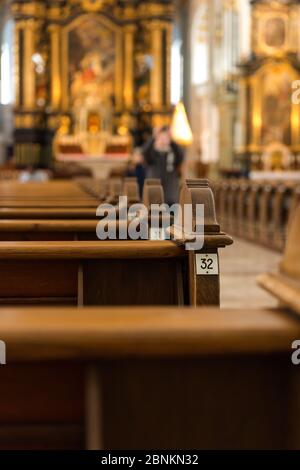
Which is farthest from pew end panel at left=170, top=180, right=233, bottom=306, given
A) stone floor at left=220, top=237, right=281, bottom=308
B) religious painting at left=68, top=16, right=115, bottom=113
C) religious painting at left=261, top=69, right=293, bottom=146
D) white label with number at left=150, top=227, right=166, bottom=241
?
religious painting at left=68, top=16, right=115, bottom=113

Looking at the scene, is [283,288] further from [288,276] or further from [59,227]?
[59,227]

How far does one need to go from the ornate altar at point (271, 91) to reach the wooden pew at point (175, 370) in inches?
763

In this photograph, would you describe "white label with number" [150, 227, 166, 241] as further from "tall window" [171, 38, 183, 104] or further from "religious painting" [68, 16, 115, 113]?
"tall window" [171, 38, 183, 104]

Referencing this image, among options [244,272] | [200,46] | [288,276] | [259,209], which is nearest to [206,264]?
[288,276]

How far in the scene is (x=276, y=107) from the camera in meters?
21.0

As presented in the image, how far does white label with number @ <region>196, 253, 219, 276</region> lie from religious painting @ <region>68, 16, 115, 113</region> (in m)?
21.9

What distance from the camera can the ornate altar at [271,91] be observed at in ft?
67.3

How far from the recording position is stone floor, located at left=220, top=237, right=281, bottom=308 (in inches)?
245

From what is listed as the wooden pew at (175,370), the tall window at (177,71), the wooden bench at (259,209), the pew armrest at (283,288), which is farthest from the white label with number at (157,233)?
the tall window at (177,71)

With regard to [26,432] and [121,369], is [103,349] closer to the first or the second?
[121,369]

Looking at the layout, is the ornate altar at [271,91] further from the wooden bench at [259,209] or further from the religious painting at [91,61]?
the wooden bench at [259,209]

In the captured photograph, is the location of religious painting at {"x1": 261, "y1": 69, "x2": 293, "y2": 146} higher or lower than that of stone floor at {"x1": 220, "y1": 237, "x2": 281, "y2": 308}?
higher

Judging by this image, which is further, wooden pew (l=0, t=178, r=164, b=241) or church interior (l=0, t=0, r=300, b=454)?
wooden pew (l=0, t=178, r=164, b=241)
